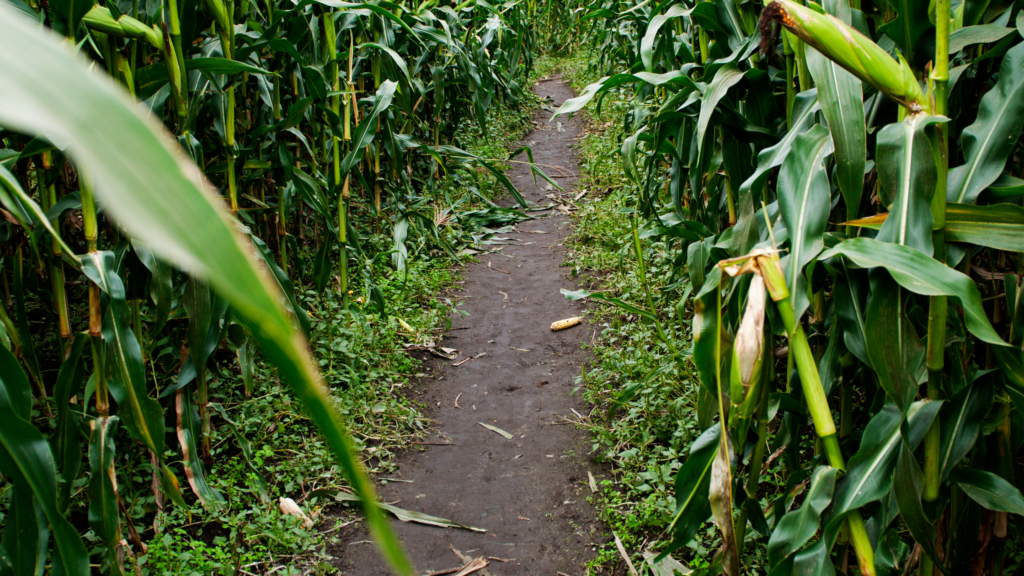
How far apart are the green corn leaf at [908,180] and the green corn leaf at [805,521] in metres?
0.35

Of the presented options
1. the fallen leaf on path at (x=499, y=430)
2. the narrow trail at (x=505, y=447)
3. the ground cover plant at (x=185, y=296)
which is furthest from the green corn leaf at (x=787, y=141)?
the fallen leaf on path at (x=499, y=430)

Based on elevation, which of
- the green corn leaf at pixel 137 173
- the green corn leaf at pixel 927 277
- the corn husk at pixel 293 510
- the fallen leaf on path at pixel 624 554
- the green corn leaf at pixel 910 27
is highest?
the green corn leaf at pixel 137 173

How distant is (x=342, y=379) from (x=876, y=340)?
6.66 feet

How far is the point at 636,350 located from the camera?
8.63 feet

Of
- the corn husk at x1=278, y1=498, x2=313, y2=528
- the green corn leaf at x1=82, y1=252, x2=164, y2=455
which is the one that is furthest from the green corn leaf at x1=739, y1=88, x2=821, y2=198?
the corn husk at x1=278, y1=498, x2=313, y2=528

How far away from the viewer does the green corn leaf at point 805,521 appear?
37.1 inches

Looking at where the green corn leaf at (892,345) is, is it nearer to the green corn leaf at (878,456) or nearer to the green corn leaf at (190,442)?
the green corn leaf at (878,456)

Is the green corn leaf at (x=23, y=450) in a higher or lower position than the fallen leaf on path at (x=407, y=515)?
higher

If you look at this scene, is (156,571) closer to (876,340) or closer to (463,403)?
(463,403)

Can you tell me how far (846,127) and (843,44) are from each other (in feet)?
0.98

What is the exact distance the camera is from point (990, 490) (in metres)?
1.03

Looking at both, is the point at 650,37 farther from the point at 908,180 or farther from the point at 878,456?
the point at 878,456

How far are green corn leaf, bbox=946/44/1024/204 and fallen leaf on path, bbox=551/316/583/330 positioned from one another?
7.24ft

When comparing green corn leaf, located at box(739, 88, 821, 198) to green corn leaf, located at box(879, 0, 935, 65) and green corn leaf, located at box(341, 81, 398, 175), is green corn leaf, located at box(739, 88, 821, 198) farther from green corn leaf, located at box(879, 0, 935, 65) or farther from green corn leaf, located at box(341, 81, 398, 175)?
green corn leaf, located at box(341, 81, 398, 175)
